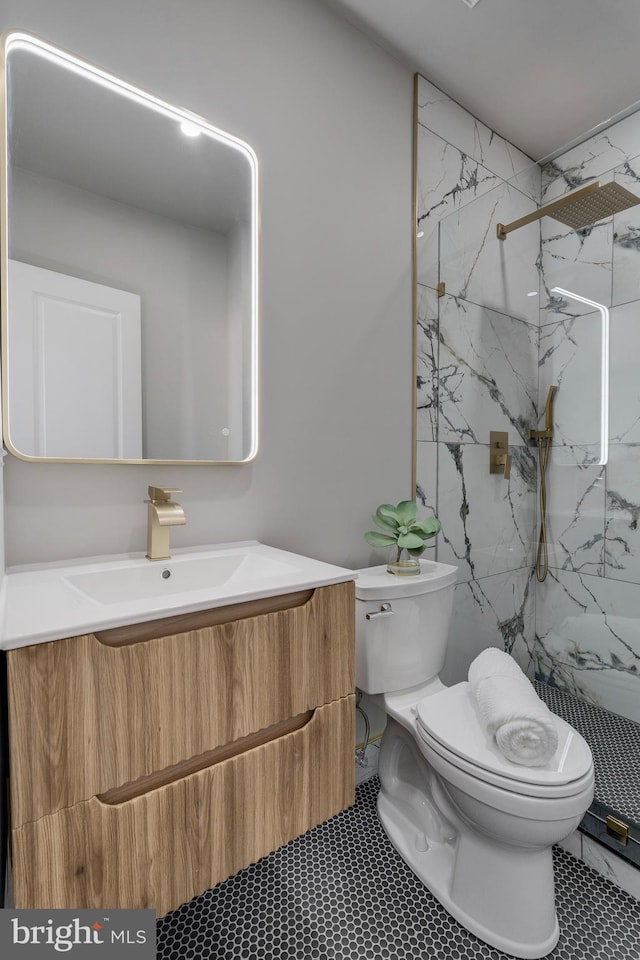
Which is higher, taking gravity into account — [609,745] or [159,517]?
[159,517]

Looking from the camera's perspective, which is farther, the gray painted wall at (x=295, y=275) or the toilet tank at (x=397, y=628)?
the toilet tank at (x=397, y=628)

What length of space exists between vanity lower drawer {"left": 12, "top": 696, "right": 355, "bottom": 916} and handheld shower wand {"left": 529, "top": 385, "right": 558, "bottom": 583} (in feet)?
4.22

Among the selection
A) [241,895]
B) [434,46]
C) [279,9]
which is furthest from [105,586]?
[434,46]

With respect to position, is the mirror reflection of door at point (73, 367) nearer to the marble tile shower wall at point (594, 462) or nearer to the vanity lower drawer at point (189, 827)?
the vanity lower drawer at point (189, 827)

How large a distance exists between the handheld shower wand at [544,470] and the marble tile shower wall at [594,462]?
25mm

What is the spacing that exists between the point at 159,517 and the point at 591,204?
1.82 m

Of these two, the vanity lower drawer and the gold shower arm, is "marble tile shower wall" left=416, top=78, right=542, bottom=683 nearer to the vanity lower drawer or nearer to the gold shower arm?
the gold shower arm

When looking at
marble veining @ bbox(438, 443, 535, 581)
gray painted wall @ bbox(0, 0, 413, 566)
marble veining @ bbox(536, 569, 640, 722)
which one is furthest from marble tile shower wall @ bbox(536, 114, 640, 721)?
gray painted wall @ bbox(0, 0, 413, 566)

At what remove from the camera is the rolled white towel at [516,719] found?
1112 mm

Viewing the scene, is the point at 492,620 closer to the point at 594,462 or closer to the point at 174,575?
the point at 594,462

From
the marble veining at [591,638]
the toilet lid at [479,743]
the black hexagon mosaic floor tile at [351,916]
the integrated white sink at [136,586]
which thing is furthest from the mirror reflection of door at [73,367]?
the marble veining at [591,638]

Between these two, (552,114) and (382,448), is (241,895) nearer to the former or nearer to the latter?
(382,448)

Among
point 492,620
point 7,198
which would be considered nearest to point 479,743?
point 492,620

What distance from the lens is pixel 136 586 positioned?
45.2 inches
